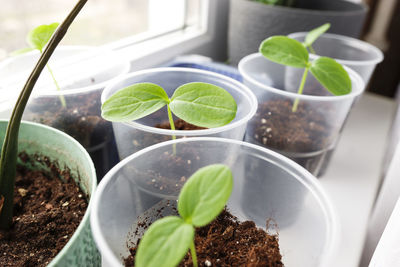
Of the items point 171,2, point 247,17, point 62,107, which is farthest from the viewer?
point 171,2

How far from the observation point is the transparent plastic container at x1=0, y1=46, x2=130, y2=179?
400 millimetres

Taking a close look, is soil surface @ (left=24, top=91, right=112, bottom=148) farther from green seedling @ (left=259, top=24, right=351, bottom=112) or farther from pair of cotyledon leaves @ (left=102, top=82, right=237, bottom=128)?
green seedling @ (left=259, top=24, right=351, bottom=112)

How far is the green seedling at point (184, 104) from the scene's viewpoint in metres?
0.32

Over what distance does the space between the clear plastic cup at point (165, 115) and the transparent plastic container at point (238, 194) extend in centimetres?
2

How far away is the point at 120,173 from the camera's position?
30cm

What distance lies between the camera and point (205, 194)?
230mm

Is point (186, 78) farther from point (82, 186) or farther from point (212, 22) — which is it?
point (212, 22)

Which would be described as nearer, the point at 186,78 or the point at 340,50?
the point at 186,78

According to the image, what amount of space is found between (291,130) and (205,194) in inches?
12.5

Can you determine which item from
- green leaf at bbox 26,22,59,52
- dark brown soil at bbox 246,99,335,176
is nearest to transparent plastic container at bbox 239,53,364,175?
dark brown soil at bbox 246,99,335,176

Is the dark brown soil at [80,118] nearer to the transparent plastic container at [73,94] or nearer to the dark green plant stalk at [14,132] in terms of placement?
the transparent plastic container at [73,94]

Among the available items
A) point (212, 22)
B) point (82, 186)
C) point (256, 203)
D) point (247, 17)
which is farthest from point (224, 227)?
point (212, 22)

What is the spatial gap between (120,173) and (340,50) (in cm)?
61

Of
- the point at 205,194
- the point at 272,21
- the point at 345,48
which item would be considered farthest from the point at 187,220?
the point at 345,48
